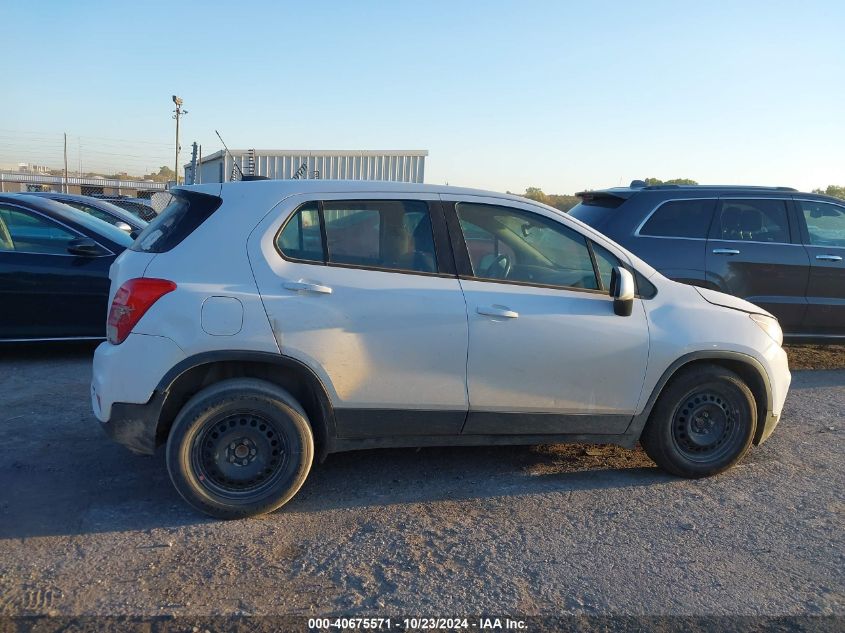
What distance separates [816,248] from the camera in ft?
24.0

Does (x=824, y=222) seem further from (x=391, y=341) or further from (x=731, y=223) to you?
(x=391, y=341)

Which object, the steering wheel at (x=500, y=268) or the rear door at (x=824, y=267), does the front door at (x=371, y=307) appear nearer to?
the steering wheel at (x=500, y=268)

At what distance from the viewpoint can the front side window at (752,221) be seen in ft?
23.6

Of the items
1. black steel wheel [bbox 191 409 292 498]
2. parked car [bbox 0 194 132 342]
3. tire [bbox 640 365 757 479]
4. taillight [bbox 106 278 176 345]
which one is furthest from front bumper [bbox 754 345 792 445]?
parked car [bbox 0 194 132 342]

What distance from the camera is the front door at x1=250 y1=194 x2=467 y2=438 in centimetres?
390

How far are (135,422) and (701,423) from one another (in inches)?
133

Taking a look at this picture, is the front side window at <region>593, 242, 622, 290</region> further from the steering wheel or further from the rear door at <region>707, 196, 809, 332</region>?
the rear door at <region>707, 196, 809, 332</region>

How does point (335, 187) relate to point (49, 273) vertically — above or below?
above

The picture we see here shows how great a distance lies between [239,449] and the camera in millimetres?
3961

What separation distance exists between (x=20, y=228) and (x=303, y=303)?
4.62 meters

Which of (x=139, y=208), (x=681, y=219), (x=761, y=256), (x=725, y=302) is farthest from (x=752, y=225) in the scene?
(x=139, y=208)

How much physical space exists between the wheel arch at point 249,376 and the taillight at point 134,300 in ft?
1.10

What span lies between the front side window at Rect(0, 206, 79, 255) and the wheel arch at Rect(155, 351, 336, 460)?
3918 millimetres

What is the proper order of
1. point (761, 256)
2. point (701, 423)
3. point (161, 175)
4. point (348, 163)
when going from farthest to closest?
point (161, 175) < point (348, 163) < point (761, 256) < point (701, 423)
